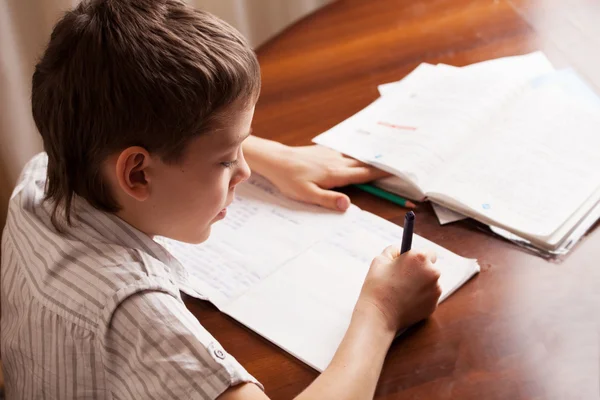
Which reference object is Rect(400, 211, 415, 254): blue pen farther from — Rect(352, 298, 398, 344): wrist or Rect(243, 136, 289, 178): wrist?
Rect(243, 136, 289, 178): wrist

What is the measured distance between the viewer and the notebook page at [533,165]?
3.26ft

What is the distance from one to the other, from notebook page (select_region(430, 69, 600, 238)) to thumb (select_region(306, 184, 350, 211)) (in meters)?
0.13

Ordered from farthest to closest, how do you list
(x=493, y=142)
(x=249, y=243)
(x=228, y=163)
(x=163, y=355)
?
1. (x=493, y=142)
2. (x=249, y=243)
3. (x=228, y=163)
4. (x=163, y=355)

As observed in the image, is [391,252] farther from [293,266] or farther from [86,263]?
[86,263]

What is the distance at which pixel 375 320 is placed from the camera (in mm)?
845

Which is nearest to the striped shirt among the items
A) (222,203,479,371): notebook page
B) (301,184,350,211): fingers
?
(222,203,479,371): notebook page

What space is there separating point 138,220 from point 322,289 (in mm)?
249

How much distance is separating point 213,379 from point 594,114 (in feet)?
2.55

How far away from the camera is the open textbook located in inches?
39.6

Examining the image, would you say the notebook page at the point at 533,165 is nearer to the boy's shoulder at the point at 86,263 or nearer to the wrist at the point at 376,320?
the wrist at the point at 376,320

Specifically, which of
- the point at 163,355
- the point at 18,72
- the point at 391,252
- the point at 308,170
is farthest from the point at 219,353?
the point at 18,72

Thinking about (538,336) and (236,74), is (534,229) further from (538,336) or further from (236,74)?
(236,74)

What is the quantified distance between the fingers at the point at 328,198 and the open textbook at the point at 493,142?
0.08 metres

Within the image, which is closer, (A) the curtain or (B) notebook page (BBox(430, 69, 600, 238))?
(B) notebook page (BBox(430, 69, 600, 238))
